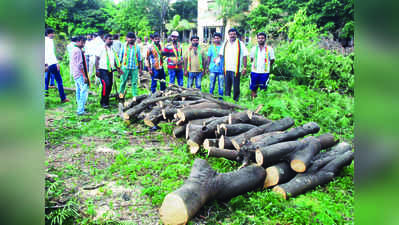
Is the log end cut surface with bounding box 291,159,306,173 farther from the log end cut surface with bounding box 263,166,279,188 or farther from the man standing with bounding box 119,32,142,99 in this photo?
the man standing with bounding box 119,32,142,99

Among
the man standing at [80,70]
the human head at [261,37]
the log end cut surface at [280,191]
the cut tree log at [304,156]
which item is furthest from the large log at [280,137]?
the man standing at [80,70]

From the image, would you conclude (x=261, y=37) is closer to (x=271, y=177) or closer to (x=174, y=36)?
(x=174, y=36)

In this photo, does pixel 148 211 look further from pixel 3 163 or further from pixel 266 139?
pixel 3 163

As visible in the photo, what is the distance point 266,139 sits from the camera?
427 cm

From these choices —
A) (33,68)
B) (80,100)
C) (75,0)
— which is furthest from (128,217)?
(75,0)

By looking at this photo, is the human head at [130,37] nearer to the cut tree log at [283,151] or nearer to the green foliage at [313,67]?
the green foliage at [313,67]

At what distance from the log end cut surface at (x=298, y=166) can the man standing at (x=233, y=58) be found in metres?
4.52

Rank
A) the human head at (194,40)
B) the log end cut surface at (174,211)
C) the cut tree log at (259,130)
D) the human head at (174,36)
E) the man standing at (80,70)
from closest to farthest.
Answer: the log end cut surface at (174,211), the cut tree log at (259,130), the man standing at (80,70), the human head at (194,40), the human head at (174,36)

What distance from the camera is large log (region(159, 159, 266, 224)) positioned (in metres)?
2.80

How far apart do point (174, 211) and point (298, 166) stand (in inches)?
72.1

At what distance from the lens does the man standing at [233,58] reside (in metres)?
8.02

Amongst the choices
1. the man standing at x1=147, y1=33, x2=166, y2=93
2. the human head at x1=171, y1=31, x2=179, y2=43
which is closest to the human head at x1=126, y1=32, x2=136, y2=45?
the man standing at x1=147, y1=33, x2=166, y2=93

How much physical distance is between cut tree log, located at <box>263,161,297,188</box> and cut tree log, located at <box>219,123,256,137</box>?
127 centimetres

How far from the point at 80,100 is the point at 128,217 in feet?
16.6
